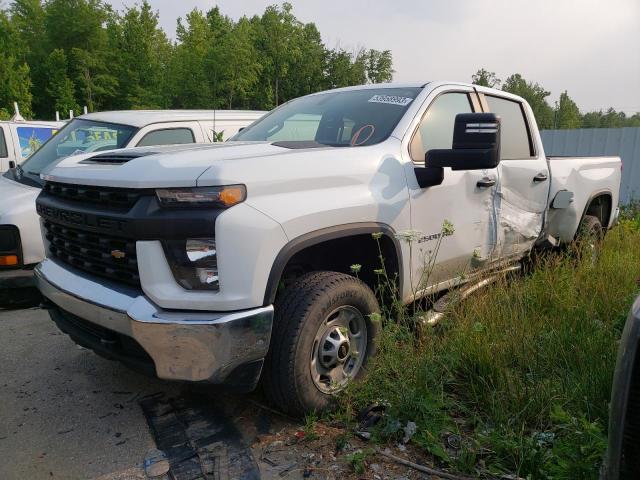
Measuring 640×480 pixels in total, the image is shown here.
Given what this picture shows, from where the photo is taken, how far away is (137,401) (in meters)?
3.09

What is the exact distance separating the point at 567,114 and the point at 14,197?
111 feet

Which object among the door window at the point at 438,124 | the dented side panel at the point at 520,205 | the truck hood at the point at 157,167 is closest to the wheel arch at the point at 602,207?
the dented side panel at the point at 520,205

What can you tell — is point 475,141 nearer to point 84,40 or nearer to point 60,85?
point 60,85

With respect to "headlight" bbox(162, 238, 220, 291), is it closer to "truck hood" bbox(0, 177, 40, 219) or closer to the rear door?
the rear door

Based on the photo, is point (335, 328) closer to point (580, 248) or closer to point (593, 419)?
point (593, 419)

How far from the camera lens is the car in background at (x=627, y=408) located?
1.36 metres

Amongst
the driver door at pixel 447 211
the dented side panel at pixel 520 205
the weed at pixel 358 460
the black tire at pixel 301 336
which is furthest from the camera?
the dented side panel at pixel 520 205

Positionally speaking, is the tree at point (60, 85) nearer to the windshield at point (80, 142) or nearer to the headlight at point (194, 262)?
the windshield at point (80, 142)

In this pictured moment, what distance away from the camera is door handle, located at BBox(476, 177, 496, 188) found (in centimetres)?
362

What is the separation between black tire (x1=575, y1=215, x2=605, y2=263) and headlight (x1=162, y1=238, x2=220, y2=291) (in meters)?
3.66

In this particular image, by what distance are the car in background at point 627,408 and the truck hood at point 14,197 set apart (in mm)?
4424

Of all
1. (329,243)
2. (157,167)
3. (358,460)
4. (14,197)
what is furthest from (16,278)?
(358,460)

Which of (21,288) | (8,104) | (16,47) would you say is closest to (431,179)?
(21,288)

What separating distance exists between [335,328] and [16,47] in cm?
3611
